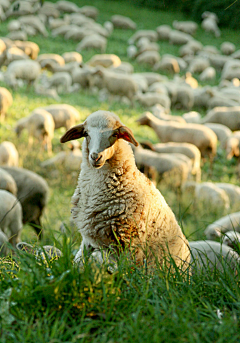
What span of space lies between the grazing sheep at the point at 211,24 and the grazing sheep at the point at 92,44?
1142cm

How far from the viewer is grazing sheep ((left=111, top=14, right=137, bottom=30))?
29.4 metres

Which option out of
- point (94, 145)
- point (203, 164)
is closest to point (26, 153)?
point (203, 164)

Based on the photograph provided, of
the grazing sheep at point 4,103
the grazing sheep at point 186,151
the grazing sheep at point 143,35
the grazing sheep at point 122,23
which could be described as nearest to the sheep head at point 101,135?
the grazing sheep at point 186,151

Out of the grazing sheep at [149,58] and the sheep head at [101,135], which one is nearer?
the sheep head at [101,135]

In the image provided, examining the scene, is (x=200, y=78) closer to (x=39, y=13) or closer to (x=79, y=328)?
(x=39, y=13)

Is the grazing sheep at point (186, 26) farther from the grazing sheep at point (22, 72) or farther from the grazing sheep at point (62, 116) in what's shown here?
the grazing sheep at point (62, 116)

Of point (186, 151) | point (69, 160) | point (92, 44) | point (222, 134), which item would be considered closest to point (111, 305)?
point (69, 160)

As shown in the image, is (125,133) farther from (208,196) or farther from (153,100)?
(153,100)

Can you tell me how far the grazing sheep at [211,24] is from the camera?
1238 inches

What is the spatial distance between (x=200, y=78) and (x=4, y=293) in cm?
2201

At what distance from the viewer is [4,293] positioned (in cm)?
183

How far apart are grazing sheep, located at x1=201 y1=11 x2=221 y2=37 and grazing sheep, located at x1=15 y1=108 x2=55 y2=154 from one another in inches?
945

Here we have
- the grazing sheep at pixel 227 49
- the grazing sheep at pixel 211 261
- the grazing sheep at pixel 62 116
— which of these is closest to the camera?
the grazing sheep at pixel 211 261

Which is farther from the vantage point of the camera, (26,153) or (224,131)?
(224,131)
